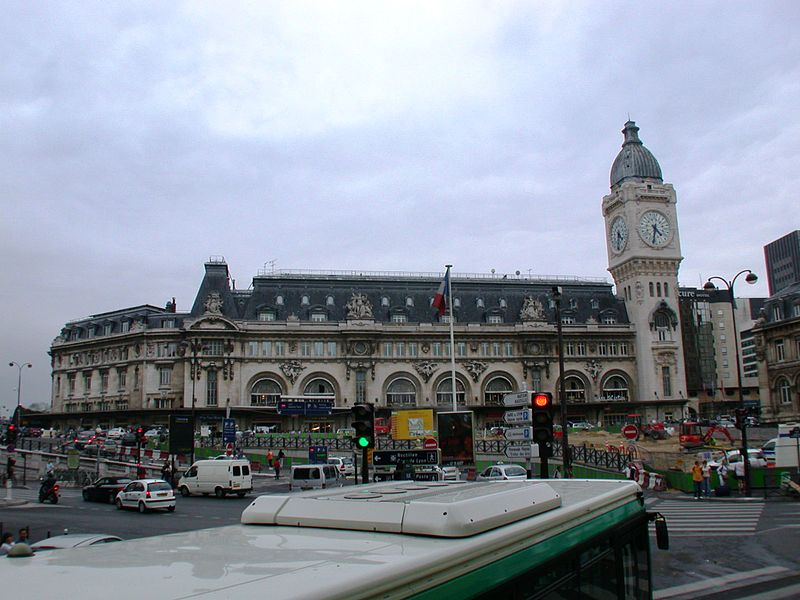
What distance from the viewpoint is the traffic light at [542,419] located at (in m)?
13.4

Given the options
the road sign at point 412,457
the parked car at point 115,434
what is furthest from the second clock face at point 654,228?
the road sign at point 412,457

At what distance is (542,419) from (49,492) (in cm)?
2605

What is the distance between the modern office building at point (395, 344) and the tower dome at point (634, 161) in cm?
17

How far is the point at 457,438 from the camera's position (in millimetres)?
22141

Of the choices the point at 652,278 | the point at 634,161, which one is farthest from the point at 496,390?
the point at 634,161

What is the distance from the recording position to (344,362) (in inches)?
3103

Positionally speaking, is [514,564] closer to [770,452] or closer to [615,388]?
[770,452]

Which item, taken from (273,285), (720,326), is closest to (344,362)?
(273,285)

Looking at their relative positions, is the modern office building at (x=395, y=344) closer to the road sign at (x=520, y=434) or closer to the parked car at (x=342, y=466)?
Answer: the parked car at (x=342, y=466)

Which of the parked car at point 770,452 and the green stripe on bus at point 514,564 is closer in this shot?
the green stripe on bus at point 514,564

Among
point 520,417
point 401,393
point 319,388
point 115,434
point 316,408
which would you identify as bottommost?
point 115,434

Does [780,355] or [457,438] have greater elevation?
[780,355]

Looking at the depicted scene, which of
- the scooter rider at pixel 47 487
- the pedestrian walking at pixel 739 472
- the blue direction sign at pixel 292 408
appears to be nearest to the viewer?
the scooter rider at pixel 47 487

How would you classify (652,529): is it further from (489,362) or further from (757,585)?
(489,362)
